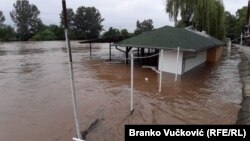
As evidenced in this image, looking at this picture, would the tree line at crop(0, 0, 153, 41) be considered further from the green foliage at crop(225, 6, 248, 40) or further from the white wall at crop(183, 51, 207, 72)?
the white wall at crop(183, 51, 207, 72)

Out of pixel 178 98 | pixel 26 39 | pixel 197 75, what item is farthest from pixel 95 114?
pixel 26 39

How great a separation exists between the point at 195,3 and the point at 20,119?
2156cm

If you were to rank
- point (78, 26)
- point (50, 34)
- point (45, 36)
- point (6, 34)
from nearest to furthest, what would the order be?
point (6, 34), point (45, 36), point (50, 34), point (78, 26)

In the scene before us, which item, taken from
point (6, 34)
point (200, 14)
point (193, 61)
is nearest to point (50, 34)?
point (6, 34)

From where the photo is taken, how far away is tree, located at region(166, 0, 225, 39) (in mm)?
25938

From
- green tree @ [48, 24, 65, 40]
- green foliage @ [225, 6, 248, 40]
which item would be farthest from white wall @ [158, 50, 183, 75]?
green tree @ [48, 24, 65, 40]

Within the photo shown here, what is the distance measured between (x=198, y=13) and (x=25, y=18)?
2404 inches

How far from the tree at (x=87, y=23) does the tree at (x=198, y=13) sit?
49646mm

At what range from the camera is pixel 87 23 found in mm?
75812

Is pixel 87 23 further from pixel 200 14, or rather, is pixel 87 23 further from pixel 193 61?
pixel 193 61

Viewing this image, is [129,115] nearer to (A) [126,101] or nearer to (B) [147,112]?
(B) [147,112]

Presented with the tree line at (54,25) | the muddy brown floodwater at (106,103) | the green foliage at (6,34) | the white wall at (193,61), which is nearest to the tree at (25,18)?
the tree line at (54,25)

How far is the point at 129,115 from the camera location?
27.0 ft

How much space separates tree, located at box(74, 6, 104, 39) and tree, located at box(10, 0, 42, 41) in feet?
35.8
